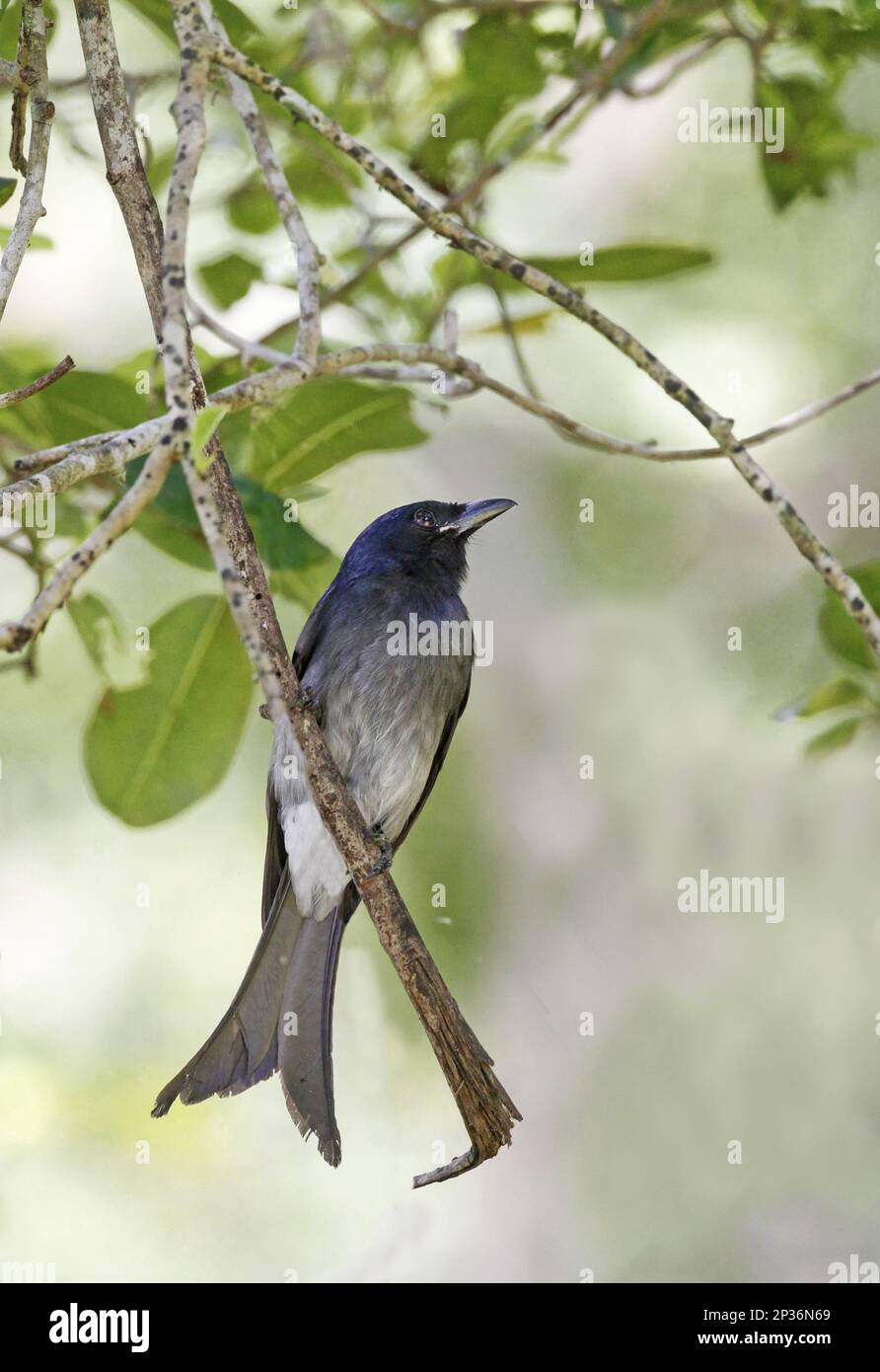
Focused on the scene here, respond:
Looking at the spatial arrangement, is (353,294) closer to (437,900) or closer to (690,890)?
(437,900)

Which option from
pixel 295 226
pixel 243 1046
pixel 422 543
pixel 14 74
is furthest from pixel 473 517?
pixel 14 74

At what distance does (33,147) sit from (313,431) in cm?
97

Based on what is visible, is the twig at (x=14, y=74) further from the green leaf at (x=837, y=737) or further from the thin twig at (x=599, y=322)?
the green leaf at (x=837, y=737)

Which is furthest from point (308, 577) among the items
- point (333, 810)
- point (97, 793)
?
point (333, 810)

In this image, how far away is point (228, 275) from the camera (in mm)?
3252

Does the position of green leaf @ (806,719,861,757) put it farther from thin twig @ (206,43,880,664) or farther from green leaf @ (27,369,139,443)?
green leaf @ (27,369,139,443)

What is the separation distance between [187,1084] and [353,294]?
5.92 feet

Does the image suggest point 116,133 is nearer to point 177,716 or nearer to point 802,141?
point 177,716

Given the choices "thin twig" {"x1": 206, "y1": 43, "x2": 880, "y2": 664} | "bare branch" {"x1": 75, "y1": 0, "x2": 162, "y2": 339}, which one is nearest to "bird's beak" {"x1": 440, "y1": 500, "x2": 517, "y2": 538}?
"thin twig" {"x1": 206, "y1": 43, "x2": 880, "y2": 664}

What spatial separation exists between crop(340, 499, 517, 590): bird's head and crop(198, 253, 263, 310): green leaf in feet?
2.74

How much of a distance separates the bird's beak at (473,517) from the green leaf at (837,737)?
1047 millimetres

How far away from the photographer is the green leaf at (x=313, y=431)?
9.28ft

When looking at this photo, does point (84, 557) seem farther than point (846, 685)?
No

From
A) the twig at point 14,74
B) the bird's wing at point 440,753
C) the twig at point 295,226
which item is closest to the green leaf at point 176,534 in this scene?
the twig at point 295,226
